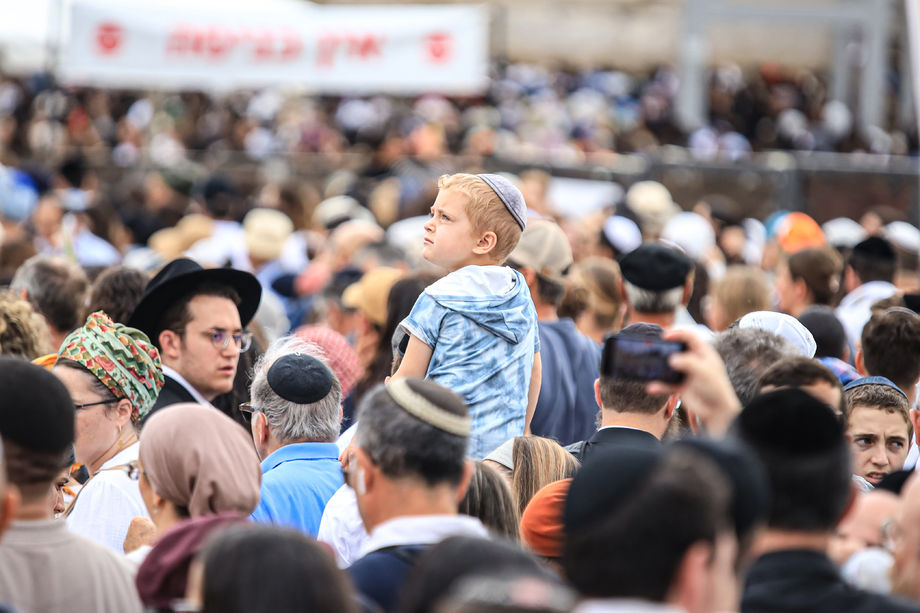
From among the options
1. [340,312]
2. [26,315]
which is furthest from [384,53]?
[26,315]

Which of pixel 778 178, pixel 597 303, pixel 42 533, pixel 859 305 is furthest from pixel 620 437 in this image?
pixel 778 178

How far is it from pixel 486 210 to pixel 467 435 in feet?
4.92

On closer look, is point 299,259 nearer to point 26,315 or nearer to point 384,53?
point 384,53

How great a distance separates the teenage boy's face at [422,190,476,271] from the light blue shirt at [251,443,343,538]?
31.2 inches

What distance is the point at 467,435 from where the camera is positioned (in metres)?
3.17

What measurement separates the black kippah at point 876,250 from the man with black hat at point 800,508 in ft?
17.2

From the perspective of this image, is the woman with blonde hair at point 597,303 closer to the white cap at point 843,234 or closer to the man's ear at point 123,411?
the man's ear at point 123,411

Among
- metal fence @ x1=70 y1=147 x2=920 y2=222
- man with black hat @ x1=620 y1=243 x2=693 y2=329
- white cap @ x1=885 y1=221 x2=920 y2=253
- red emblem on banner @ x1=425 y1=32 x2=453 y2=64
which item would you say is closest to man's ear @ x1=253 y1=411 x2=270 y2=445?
man with black hat @ x1=620 y1=243 x2=693 y2=329

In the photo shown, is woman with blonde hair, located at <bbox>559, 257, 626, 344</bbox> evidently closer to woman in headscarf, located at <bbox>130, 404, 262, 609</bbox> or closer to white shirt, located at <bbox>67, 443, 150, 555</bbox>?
white shirt, located at <bbox>67, 443, 150, 555</bbox>

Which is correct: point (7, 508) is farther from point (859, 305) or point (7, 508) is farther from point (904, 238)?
point (904, 238)

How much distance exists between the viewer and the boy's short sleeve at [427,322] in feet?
14.4

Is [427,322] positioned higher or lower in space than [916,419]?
higher

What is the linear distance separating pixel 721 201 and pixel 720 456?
11.1 m

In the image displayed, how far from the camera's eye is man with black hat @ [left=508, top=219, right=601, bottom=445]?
576 centimetres
